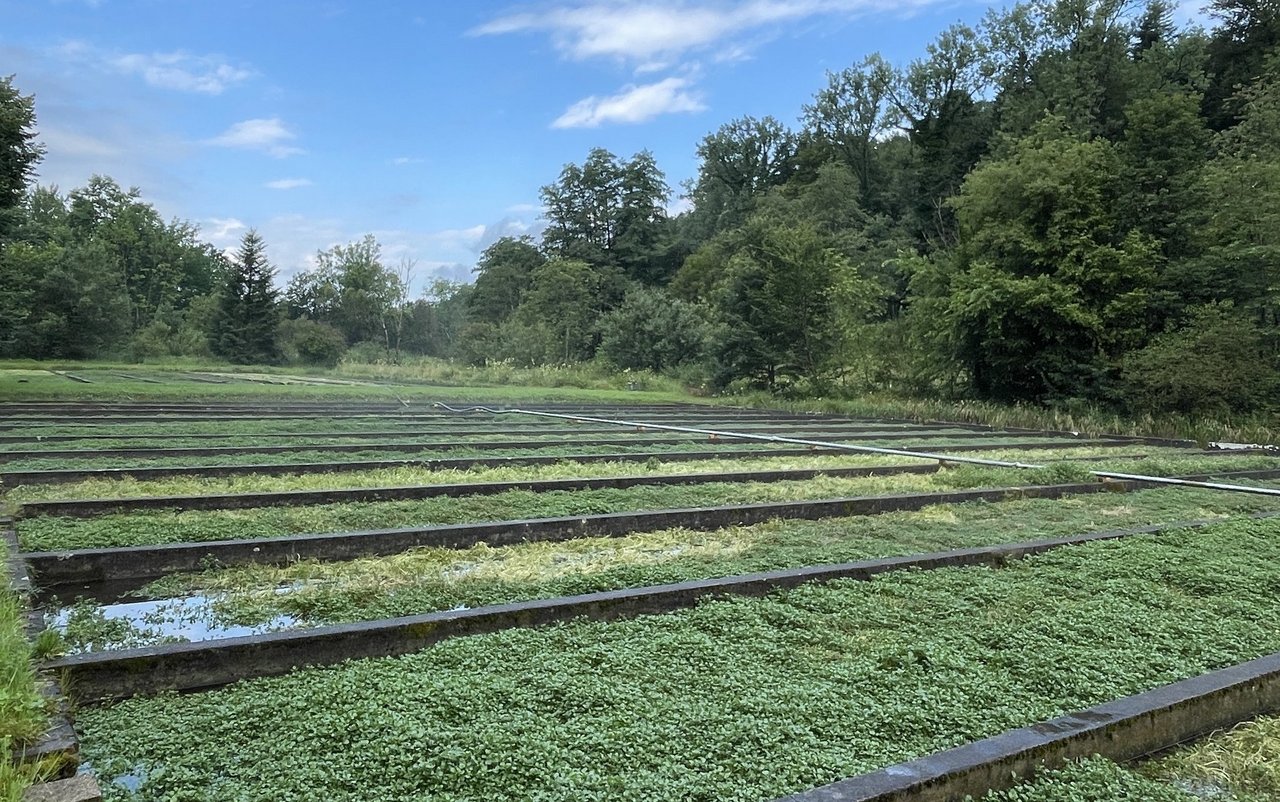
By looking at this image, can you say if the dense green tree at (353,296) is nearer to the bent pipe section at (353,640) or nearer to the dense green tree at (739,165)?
the dense green tree at (739,165)

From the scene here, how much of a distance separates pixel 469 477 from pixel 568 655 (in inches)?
159

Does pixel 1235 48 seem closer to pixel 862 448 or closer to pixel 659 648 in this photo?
pixel 862 448

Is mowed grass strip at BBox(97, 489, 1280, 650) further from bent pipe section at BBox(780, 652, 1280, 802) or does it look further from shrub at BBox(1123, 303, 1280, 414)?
shrub at BBox(1123, 303, 1280, 414)

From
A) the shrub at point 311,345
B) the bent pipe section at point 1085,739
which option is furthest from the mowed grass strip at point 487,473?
the shrub at point 311,345

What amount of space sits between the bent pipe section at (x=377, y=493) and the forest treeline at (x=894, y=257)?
9.34 metres

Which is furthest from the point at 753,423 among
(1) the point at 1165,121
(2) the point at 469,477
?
(1) the point at 1165,121

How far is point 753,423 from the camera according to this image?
13445 millimetres

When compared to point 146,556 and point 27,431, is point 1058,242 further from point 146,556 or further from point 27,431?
point 27,431

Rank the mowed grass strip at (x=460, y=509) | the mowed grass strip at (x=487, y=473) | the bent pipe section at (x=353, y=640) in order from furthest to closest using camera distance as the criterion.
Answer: the mowed grass strip at (x=487, y=473) → the mowed grass strip at (x=460, y=509) → the bent pipe section at (x=353, y=640)

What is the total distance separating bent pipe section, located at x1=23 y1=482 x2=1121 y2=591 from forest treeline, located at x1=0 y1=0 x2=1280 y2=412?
9.77 metres

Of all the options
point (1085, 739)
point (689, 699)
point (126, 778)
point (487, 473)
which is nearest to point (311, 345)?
point (487, 473)

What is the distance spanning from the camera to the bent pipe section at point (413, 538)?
3650 millimetres

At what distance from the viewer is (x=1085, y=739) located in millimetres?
2102

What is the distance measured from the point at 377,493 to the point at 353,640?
2.95 meters
